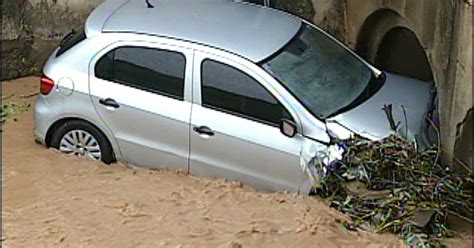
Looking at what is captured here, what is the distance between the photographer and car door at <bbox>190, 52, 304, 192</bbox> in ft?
22.1

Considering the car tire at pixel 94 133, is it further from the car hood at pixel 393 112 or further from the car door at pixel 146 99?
the car hood at pixel 393 112

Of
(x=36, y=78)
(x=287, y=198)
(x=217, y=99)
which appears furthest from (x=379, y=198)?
(x=36, y=78)

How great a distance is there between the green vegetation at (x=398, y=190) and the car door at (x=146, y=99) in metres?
1.46

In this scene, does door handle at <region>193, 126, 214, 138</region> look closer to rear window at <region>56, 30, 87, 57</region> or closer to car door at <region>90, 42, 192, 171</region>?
car door at <region>90, 42, 192, 171</region>

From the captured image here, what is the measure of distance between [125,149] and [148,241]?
5.01ft

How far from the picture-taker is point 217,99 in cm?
698

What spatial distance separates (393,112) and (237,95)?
1449 millimetres

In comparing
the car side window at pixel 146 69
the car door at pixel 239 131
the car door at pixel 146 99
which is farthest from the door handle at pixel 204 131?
the car side window at pixel 146 69

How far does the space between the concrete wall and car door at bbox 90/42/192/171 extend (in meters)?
2.41

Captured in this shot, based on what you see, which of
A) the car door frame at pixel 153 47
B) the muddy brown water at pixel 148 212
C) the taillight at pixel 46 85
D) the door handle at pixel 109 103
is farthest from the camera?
the taillight at pixel 46 85

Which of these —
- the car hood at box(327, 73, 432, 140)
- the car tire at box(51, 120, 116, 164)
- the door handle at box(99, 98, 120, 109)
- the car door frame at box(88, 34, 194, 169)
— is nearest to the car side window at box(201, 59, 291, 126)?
the car door frame at box(88, 34, 194, 169)

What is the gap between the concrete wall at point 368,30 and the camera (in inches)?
270

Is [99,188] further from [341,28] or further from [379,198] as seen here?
[341,28]

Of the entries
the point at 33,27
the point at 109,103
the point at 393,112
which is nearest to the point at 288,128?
the point at 393,112
